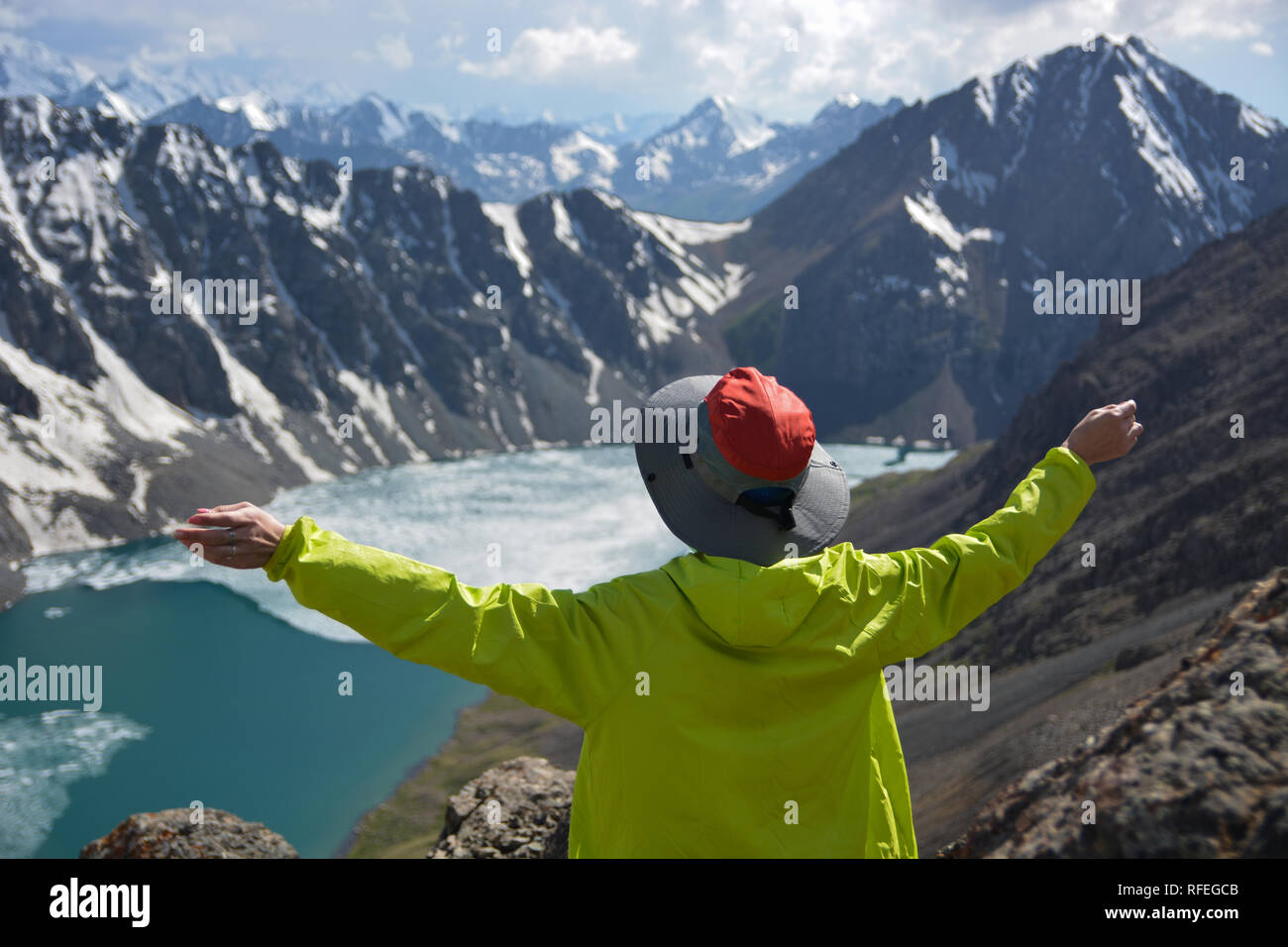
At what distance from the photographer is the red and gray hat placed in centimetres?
377

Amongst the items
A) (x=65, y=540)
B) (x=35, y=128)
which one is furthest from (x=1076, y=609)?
(x=35, y=128)

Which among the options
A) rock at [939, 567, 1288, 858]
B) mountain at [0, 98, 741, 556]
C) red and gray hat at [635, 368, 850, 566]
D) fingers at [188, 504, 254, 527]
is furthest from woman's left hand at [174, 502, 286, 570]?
mountain at [0, 98, 741, 556]

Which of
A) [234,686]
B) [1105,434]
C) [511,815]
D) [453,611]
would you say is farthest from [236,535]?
[234,686]

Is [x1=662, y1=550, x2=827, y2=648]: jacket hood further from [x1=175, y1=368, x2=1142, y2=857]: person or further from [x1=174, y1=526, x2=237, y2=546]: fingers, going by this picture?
[x1=174, y1=526, x2=237, y2=546]: fingers

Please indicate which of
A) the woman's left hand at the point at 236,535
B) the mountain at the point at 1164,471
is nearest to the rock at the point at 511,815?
the woman's left hand at the point at 236,535

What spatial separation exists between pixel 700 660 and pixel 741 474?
794mm

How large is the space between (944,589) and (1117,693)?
29.5m

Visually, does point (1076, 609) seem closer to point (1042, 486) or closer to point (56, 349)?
point (1042, 486)

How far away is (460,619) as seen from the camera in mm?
3512

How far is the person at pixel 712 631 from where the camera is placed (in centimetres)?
354

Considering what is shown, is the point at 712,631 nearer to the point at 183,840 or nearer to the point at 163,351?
the point at 183,840

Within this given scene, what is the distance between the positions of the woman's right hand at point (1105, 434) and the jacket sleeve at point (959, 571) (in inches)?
7.9

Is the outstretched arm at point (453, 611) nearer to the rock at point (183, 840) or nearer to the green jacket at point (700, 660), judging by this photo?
the green jacket at point (700, 660)

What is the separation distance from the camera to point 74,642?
8675 cm
